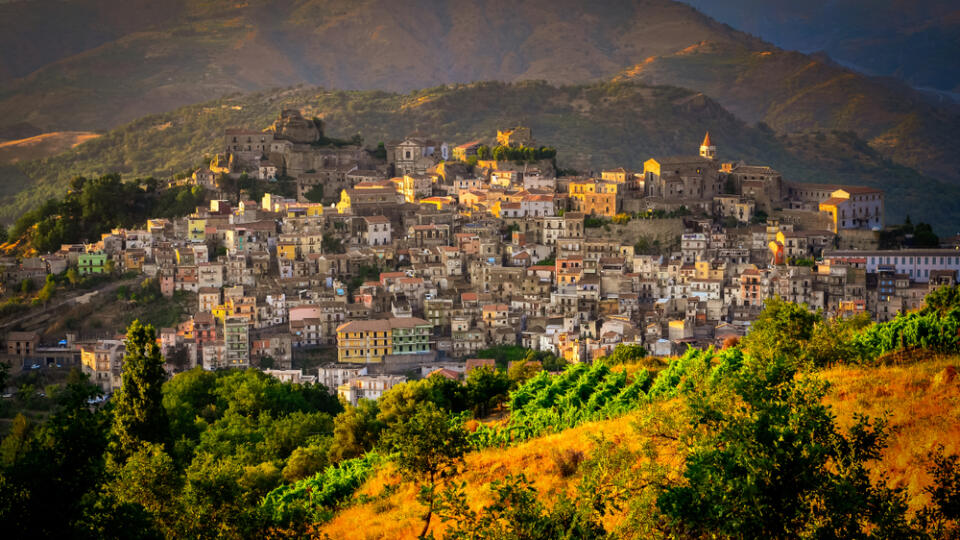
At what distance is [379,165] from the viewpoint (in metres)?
53.5

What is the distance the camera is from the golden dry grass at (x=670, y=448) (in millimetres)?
10523

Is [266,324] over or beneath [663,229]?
beneath

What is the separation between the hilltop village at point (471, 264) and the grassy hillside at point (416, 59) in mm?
41615

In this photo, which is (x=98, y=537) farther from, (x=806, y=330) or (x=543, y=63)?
(x=543, y=63)

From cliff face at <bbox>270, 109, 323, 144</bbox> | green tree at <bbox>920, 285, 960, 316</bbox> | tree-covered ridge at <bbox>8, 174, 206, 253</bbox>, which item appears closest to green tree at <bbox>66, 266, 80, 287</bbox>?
tree-covered ridge at <bbox>8, 174, 206, 253</bbox>

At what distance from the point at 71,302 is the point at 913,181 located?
5166cm

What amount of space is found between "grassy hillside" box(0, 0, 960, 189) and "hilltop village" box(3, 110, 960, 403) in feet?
137

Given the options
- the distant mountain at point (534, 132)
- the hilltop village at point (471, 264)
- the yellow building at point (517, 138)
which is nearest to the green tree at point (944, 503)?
the hilltop village at point (471, 264)

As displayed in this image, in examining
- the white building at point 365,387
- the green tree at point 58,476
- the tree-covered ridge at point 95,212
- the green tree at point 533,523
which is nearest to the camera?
the green tree at point 533,523

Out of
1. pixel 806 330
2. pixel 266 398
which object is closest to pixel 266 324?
pixel 266 398

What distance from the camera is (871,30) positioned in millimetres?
130500

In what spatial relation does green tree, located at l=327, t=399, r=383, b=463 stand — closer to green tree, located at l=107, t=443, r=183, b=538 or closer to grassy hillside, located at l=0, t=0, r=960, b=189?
green tree, located at l=107, t=443, r=183, b=538

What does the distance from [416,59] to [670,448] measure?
110 meters

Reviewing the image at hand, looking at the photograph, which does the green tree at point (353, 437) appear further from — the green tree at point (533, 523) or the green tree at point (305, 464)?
the green tree at point (533, 523)
